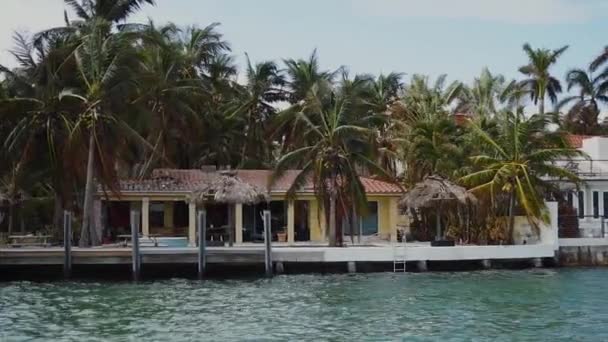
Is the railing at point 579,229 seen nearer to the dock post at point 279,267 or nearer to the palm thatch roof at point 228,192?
the palm thatch roof at point 228,192

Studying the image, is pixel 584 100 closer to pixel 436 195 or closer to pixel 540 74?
pixel 540 74

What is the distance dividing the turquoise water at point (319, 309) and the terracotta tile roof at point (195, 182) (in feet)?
28.6

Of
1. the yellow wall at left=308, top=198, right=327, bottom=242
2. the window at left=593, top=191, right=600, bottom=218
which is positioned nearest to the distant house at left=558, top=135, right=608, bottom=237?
the window at left=593, top=191, right=600, bottom=218

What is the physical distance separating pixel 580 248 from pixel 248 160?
22.4 metres

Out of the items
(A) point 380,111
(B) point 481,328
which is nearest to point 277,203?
(A) point 380,111

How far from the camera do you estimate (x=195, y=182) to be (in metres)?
41.0

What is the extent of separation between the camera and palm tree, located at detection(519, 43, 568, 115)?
210 feet

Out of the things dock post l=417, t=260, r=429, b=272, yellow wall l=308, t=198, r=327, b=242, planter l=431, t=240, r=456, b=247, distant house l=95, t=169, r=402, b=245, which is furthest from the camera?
yellow wall l=308, t=198, r=327, b=242

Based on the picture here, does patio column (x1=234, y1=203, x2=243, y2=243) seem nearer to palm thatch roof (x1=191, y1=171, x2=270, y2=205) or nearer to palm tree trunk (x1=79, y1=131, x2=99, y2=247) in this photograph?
palm thatch roof (x1=191, y1=171, x2=270, y2=205)

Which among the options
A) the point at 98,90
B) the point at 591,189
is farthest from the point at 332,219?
the point at 591,189

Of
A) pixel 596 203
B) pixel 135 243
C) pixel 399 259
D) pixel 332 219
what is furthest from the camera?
pixel 596 203

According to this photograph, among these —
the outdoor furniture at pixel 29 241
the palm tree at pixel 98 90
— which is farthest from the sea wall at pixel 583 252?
the outdoor furniture at pixel 29 241

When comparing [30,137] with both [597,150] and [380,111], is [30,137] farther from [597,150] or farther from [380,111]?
[597,150]

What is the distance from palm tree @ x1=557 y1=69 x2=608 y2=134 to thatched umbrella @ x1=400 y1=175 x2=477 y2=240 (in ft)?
104
